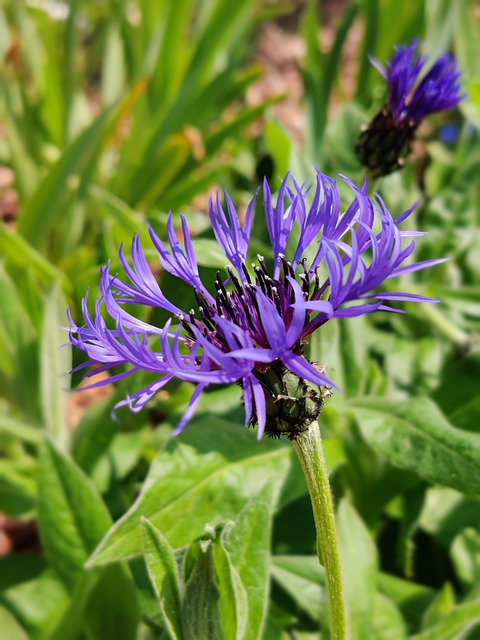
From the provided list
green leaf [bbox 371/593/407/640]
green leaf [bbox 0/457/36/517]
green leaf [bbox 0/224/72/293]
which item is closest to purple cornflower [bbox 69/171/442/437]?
green leaf [bbox 371/593/407/640]

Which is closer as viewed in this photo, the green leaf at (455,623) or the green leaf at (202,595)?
the green leaf at (202,595)

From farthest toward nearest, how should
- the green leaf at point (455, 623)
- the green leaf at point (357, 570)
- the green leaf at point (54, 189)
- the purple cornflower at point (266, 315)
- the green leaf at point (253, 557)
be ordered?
1. the green leaf at point (54, 189)
2. the green leaf at point (357, 570)
3. the green leaf at point (455, 623)
4. the green leaf at point (253, 557)
5. the purple cornflower at point (266, 315)

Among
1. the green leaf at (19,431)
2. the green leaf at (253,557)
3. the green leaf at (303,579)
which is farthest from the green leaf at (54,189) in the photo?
the green leaf at (253,557)

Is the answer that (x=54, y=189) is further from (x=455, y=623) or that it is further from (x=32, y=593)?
(x=455, y=623)

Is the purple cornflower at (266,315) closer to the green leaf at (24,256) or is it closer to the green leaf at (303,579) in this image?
the green leaf at (303,579)

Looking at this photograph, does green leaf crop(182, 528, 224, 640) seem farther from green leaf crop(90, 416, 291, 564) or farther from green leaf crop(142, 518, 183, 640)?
green leaf crop(90, 416, 291, 564)

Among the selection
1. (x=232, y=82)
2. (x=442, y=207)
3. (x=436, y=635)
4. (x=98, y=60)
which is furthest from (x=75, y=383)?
(x=98, y=60)

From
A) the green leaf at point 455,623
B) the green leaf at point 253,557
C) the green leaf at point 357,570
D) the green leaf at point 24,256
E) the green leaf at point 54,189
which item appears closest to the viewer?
the green leaf at point 253,557

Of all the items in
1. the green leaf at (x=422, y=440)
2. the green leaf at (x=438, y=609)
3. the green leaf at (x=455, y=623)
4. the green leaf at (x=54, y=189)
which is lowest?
the green leaf at (x=438, y=609)

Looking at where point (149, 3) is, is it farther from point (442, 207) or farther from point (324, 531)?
point (324, 531)
